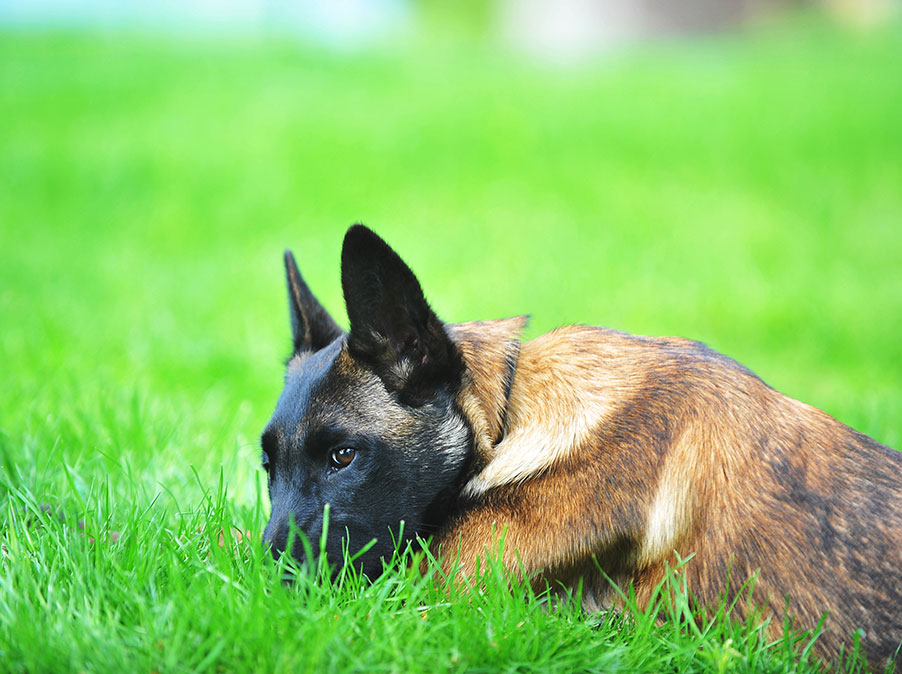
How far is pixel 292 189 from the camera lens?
1093cm

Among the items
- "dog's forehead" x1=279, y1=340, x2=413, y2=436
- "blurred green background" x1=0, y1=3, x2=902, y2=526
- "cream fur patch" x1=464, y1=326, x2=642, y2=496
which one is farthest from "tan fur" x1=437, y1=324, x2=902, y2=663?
"blurred green background" x1=0, y1=3, x2=902, y2=526

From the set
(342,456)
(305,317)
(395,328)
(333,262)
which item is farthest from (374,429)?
(333,262)

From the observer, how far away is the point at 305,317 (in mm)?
3588

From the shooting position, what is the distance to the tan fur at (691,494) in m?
2.56

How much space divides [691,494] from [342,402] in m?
1.17

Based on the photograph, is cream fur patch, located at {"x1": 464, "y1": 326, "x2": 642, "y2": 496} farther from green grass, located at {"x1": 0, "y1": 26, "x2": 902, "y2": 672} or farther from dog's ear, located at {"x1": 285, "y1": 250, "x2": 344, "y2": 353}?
dog's ear, located at {"x1": 285, "y1": 250, "x2": 344, "y2": 353}

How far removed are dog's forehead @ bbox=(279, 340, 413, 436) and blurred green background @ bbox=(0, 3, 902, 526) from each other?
100 centimetres

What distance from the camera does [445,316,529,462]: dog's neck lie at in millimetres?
3025

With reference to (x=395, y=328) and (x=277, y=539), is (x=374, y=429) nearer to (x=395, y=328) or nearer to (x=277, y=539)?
(x=395, y=328)

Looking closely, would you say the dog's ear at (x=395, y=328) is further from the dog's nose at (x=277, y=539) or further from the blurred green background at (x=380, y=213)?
the blurred green background at (x=380, y=213)

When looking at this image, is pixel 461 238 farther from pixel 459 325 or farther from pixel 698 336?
pixel 459 325

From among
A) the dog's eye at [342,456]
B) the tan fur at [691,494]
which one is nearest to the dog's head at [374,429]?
the dog's eye at [342,456]

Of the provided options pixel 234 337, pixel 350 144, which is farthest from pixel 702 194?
Answer: pixel 234 337

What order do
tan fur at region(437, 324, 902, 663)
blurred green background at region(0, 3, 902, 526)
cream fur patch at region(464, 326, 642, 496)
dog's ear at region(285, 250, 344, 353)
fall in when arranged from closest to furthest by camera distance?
tan fur at region(437, 324, 902, 663)
cream fur patch at region(464, 326, 642, 496)
dog's ear at region(285, 250, 344, 353)
blurred green background at region(0, 3, 902, 526)
